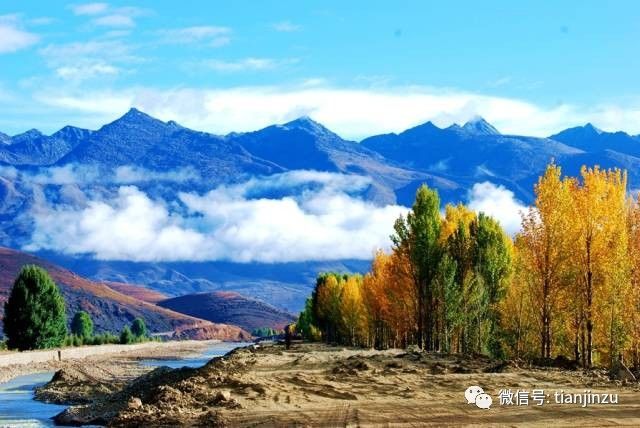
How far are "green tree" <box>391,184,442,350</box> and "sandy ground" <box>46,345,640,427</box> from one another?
79.3 ft

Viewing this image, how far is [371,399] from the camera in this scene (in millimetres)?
35062

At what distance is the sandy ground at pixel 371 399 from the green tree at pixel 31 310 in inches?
2842

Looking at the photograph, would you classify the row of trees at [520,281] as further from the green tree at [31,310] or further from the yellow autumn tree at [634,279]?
the green tree at [31,310]

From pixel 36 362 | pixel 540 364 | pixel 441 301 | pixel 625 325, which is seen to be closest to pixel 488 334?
pixel 441 301

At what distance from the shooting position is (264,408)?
33594 mm

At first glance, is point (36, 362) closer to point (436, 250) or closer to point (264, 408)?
point (436, 250)

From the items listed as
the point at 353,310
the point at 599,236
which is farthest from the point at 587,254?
the point at 353,310

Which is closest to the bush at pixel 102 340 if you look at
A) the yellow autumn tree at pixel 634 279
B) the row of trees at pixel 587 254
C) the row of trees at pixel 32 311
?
the row of trees at pixel 32 311

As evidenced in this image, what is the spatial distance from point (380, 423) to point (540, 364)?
2311 centimetres

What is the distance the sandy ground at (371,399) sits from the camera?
29.5 m

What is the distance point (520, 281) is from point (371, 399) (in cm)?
4020

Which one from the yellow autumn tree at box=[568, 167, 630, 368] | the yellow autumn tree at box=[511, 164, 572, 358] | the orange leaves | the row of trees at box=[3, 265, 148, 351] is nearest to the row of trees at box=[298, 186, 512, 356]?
the orange leaves

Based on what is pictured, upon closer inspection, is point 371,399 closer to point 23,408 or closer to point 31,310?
point 23,408

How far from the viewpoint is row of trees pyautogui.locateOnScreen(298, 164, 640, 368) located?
5247cm
